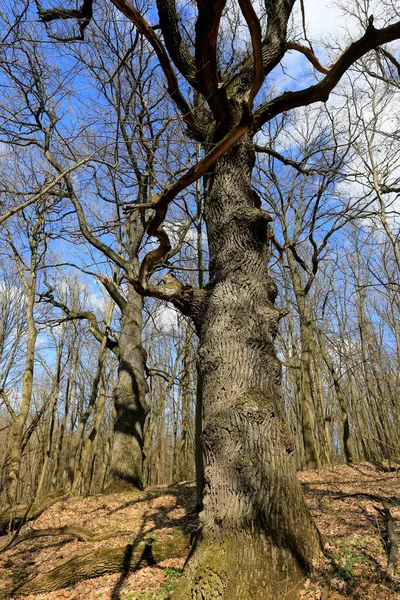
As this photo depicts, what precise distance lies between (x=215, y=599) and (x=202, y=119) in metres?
4.55

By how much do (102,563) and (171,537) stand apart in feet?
3.91

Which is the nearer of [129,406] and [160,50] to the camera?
[160,50]

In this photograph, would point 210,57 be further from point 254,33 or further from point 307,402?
point 307,402

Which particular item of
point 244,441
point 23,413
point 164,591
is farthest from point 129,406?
point 244,441

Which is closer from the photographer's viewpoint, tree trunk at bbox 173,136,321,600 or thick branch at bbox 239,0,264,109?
tree trunk at bbox 173,136,321,600

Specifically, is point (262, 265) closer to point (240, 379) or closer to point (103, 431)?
point (240, 379)

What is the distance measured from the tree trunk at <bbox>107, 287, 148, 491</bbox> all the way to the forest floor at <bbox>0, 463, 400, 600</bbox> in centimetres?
50

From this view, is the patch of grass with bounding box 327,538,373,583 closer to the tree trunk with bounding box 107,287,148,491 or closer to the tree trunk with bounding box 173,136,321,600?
the tree trunk with bounding box 173,136,321,600

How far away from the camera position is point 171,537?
4.22 meters

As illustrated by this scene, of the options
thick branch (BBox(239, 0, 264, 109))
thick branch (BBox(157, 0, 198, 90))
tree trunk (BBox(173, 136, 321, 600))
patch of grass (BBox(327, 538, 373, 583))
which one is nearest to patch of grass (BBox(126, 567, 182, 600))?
tree trunk (BBox(173, 136, 321, 600))

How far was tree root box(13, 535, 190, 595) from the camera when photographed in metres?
3.11

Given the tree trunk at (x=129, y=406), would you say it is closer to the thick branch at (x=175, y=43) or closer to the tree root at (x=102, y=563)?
the tree root at (x=102, y=563)

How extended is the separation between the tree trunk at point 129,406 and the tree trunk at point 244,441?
486cm

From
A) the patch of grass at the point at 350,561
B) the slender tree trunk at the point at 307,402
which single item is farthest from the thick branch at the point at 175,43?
the slender tree trunk at the point at 307,402
